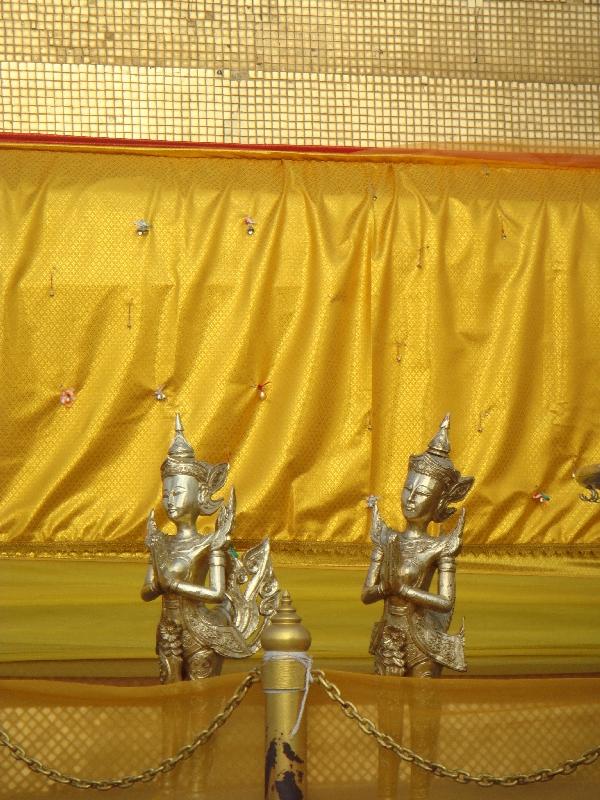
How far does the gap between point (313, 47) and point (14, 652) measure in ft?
8.58

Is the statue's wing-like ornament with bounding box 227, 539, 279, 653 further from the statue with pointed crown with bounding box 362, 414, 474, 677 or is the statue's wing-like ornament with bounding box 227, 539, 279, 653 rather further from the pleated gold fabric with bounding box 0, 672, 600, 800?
the pleated gold fabric with bounding box 0, 672, 600, 800

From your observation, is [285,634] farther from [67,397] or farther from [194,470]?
[67,397]

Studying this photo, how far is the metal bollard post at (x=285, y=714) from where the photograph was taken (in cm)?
340

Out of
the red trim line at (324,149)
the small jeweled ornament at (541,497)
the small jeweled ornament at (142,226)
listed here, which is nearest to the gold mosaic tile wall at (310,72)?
the red trim line at (324,149)

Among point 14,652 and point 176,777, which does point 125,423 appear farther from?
point 176,777

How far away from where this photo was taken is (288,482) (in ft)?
17.7

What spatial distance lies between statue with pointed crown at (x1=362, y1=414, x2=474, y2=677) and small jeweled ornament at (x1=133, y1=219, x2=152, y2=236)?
1.68 meters

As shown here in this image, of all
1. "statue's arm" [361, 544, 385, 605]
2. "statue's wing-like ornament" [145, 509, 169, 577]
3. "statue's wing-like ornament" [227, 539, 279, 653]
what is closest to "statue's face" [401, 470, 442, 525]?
"statue's arm" [361, 544, 385, 605]

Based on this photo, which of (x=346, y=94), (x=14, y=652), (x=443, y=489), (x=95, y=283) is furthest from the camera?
(x=346, y=94)

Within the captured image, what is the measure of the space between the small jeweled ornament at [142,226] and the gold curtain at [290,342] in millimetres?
23

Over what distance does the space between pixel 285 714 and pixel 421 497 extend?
0.95m

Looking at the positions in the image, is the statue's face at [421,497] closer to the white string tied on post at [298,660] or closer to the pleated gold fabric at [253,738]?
the pleated gold fabric at [253,738]

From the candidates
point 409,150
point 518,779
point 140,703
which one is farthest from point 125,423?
point 518,779

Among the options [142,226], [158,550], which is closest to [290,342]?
[142,226]
